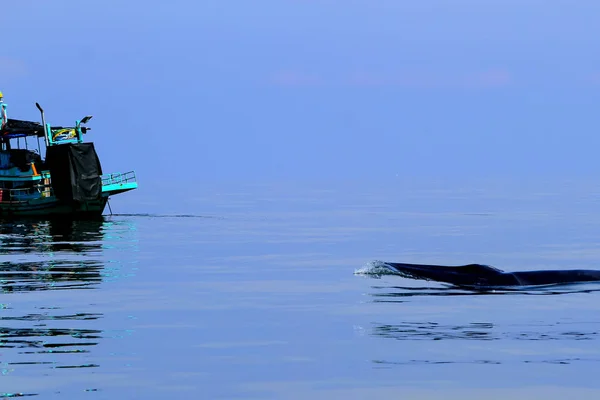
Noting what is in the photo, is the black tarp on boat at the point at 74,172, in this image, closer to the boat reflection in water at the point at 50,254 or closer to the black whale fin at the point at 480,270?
the boat reflection in water at the point at 50,254

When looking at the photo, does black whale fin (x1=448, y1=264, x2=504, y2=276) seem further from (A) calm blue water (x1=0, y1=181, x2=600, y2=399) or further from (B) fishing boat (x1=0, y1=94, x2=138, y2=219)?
(B) fishing boat (x1=0, y1=94, x2=138, y2=219)

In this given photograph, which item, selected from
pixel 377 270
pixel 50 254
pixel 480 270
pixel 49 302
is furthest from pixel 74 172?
pixel 49 302

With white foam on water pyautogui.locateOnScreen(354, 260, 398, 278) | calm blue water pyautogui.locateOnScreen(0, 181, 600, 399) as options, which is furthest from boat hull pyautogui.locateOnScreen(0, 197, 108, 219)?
white foam on water pyautogui.locateOnScreen(354, 260, 398, 278)

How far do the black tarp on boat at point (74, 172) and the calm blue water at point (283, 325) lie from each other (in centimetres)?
2716

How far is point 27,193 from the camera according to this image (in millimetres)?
84188

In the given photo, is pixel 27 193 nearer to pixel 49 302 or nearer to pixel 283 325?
pixel 49 302

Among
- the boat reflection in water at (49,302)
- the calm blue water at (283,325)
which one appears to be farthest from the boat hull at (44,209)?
the calm blue water at (283,325)

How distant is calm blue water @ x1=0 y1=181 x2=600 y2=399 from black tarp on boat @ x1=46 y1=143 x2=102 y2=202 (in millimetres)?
27162

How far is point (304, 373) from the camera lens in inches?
737

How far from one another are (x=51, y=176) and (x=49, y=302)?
176 feet

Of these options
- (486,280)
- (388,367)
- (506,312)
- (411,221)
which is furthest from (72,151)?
(388,367)

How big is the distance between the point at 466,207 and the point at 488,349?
79008mm

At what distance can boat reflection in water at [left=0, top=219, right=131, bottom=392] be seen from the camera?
19906 mm

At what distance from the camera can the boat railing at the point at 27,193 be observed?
81938 mm
